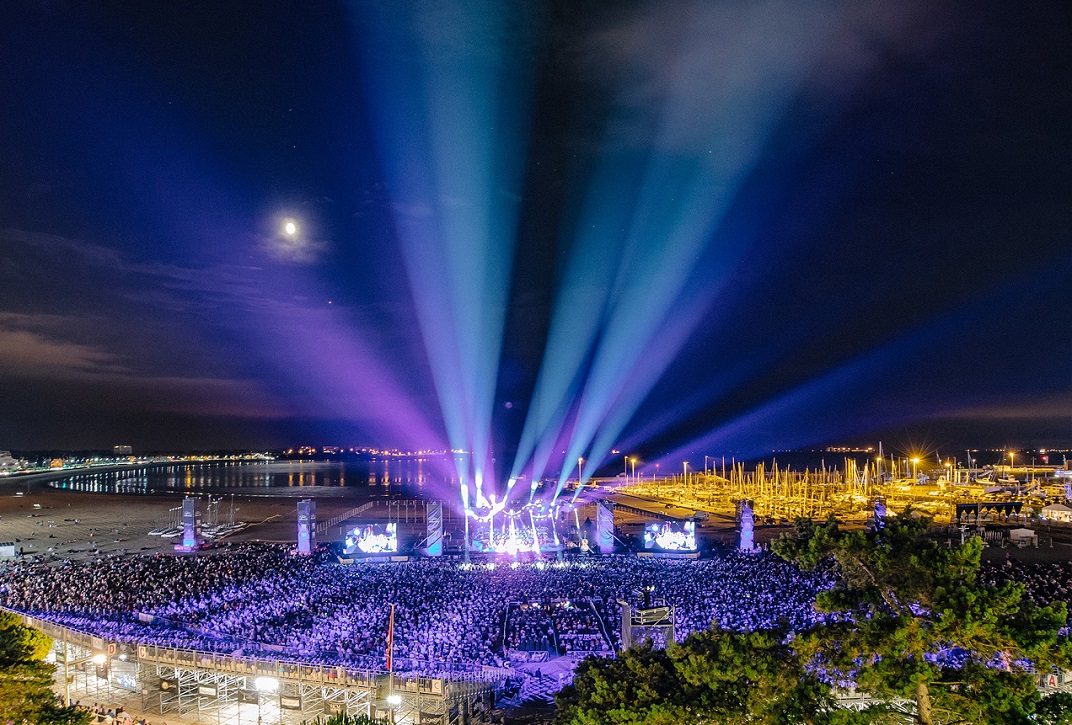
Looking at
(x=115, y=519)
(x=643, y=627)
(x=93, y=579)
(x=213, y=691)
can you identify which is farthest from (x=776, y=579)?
(x=115, y=519)

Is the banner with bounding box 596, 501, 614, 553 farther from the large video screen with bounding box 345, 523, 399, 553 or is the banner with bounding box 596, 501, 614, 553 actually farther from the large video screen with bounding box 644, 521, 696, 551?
the large video screen with bounding box 345, 523, 399, 553

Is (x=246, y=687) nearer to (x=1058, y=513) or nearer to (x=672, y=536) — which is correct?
(x=672, y=536)

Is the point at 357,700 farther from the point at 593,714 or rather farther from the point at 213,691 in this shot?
the point at 593,714

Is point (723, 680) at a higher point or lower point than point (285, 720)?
higher

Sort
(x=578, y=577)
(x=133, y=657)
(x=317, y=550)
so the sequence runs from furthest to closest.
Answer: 1. (x=317, y=550)
2. (x=578, y=577)
3. (x=133, y=657)

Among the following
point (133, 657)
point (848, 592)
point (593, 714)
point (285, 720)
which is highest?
point (848, 592)

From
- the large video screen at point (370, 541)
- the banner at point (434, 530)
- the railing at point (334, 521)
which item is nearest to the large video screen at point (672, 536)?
the banner at point (434, 530)
